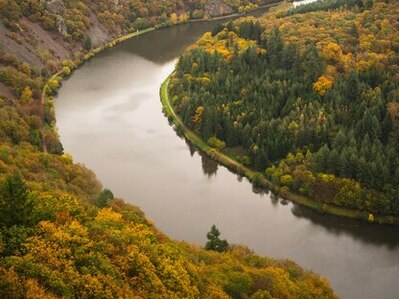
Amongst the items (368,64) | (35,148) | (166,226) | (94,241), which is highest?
(368,64)

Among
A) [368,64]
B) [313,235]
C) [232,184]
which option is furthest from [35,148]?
[368,64]

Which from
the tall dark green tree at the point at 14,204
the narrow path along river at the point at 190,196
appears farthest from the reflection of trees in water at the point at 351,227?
the tall dark green tree at the point at 14,204

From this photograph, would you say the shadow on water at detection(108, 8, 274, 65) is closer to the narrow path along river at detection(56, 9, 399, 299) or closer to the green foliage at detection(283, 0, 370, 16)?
the narrow path along river at detection(56, 9, 399, 299)

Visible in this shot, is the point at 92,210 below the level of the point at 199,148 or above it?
above

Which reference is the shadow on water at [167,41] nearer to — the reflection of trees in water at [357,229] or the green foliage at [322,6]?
the green foliage at [322,6]

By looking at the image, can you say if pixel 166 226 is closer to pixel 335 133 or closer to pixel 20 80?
pixel 335 133

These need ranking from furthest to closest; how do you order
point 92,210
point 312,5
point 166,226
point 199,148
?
point 312,5 → point 199,148 → point 166,226 → point 92,210
